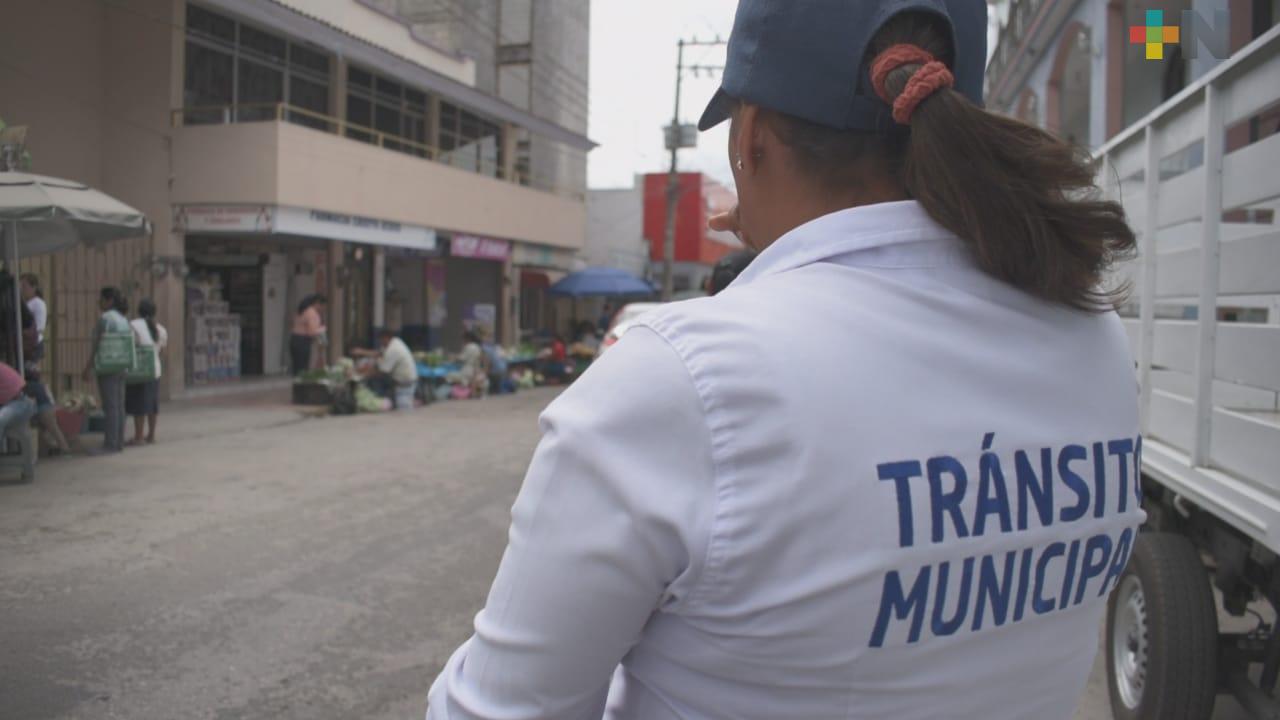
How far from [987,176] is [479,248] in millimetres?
19309

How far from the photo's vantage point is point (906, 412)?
837 millimetres

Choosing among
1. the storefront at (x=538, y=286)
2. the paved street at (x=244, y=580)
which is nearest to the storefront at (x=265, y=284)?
the storefront at (x=538, y=286)

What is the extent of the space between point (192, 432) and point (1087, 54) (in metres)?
11.7

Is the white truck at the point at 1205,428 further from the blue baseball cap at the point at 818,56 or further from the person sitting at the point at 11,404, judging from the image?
the person sitting at the point at 11,404

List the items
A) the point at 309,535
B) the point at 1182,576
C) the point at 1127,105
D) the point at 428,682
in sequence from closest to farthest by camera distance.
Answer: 1. the point at 1182,576
2. the point at 428,682
3. the point at 309,535
4. the point at 1127,105

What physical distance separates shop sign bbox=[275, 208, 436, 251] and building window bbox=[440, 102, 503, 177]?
3.36 meters

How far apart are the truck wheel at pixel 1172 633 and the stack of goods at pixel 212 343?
578 inches

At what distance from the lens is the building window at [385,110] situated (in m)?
18.0

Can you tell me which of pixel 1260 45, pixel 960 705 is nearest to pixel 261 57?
pixel 1260 45

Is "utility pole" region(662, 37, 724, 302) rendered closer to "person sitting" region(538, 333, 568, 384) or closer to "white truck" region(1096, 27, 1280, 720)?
"person sitting" region(538, 333, 568, 384)

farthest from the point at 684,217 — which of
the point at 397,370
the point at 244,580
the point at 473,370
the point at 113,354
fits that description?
the point at 244,580

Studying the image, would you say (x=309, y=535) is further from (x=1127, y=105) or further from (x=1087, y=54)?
(x=1087, y=54)

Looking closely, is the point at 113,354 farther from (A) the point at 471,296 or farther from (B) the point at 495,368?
(A) the point at 471,296

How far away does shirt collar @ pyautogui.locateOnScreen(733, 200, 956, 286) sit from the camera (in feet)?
3.03
